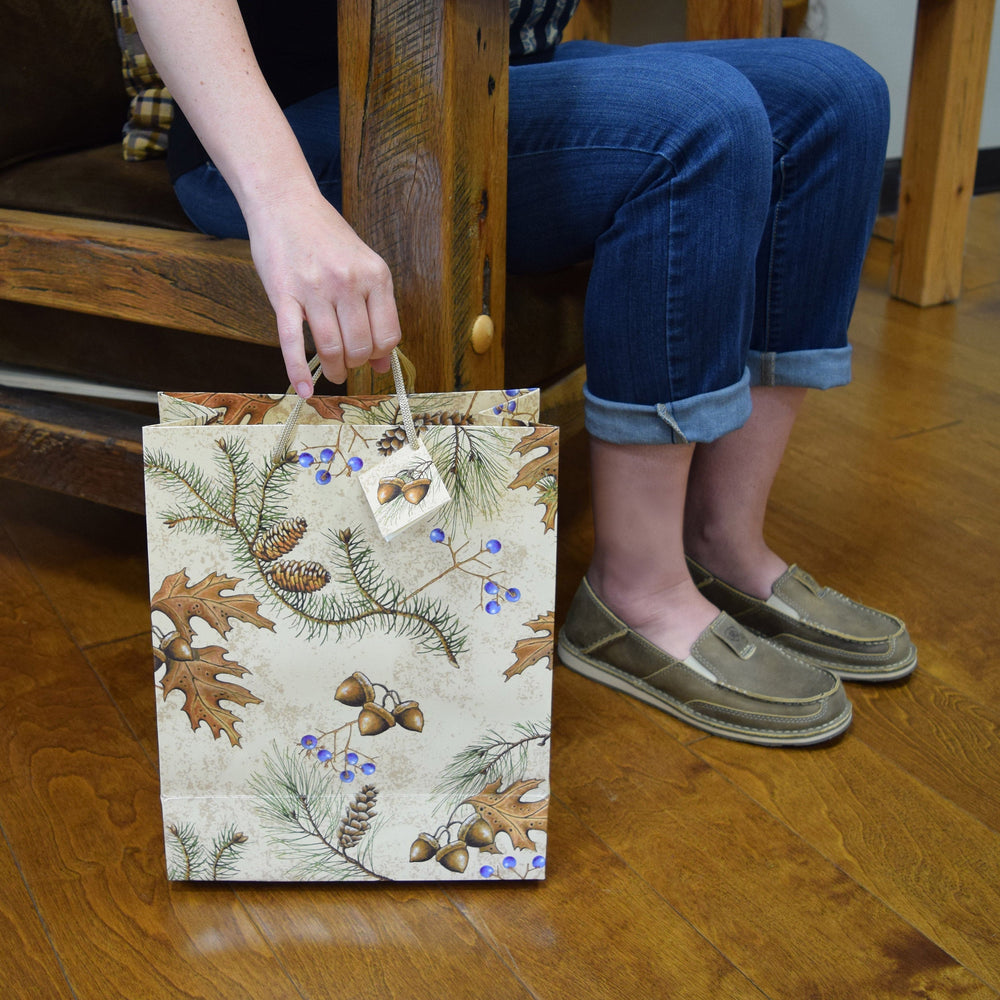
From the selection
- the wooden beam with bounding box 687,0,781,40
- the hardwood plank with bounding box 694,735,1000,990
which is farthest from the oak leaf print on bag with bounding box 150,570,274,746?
the wooden beam with bounding box 687,0,781,40

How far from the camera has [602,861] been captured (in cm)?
70

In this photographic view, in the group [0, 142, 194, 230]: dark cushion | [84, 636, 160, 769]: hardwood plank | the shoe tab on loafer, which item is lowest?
[84, 636, 160, 769]: hardwood plank

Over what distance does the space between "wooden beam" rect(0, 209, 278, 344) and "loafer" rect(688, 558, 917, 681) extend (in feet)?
1.46

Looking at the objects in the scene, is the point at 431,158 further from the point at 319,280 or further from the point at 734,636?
the point at 734,636

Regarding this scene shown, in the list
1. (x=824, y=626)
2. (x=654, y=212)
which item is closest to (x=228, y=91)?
(x=654, y=212)

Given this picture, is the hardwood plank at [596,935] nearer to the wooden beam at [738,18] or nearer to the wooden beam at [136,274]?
the wooden beam at [136,274]

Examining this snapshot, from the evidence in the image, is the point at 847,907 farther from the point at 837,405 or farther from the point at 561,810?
the point at 837,405

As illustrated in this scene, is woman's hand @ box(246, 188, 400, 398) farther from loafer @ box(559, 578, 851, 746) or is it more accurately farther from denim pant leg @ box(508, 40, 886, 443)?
loafer @ box(559, 578, 851, 746)

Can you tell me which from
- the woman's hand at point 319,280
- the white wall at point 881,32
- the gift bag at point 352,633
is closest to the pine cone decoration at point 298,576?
the gift bag at point 352,633

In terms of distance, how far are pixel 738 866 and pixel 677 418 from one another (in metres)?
0.30

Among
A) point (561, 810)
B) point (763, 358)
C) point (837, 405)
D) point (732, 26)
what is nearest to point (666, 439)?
point (763, 358)

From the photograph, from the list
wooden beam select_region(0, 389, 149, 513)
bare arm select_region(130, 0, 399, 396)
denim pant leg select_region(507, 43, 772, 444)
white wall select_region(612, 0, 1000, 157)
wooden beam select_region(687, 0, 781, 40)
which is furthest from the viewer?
white wall select_region(612, 0, 1000, 157)

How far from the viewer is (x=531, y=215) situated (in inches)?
29.8

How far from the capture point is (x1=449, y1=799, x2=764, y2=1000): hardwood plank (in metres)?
0.61
